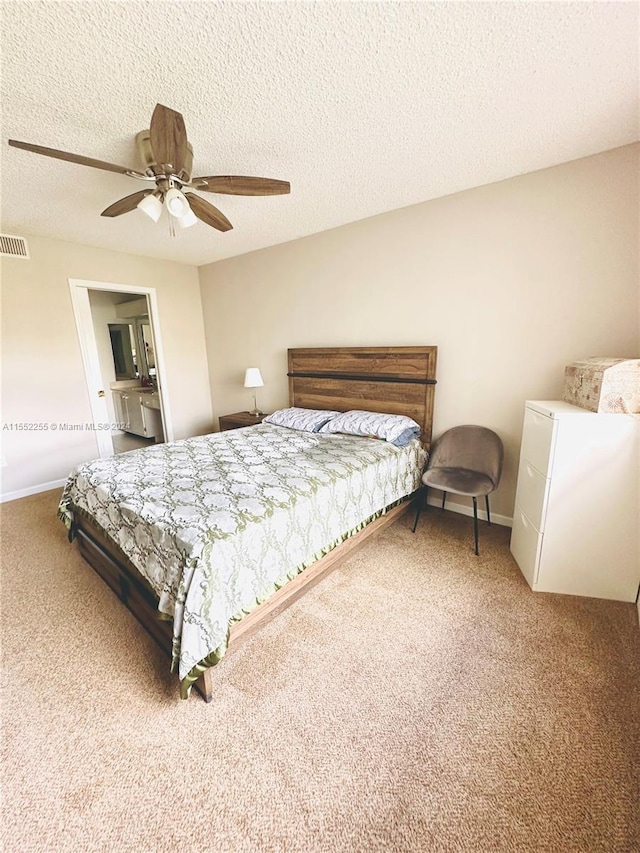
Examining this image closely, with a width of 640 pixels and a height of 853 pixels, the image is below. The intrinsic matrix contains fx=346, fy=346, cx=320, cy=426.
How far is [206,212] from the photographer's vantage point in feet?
6.95

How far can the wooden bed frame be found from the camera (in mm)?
1681

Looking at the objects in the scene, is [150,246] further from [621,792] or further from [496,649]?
[621,792]

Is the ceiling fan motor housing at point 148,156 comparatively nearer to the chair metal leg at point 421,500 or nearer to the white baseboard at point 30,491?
the chair metal leg at point 421,500

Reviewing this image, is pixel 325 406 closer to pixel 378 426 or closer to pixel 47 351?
pixel 378 426

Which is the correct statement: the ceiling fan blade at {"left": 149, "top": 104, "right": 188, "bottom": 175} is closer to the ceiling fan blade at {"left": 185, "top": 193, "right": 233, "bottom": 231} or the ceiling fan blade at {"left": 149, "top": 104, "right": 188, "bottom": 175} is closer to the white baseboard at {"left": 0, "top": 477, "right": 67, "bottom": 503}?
the ceiling fan blade at {"left": 185, "top": 193, "right": 233, "bottom": 231}

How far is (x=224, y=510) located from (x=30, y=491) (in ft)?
10.7

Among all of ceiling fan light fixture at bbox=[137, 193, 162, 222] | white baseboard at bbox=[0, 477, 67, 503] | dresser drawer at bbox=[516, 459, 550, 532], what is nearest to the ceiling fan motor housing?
ceiling fan light fixture at bbox=[137, 193, 162, 222]

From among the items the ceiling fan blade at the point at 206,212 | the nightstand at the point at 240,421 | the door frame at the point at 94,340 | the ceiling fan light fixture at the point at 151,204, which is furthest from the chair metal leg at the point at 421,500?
the door frame at the point at 94,340

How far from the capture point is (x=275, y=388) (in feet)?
13.8

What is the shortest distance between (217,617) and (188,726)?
1.38ft

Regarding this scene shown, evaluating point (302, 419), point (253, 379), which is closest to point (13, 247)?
point (253, 379)

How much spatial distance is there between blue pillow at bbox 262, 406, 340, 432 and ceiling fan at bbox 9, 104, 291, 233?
71.5 inches

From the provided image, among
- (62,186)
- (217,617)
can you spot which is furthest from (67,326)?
(217,617)

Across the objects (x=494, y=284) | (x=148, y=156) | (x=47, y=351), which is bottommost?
(x=47, y=351)
